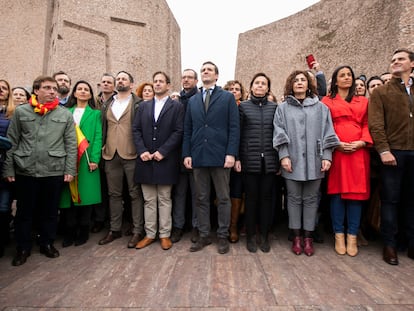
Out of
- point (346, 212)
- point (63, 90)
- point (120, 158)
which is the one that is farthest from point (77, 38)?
point (346, 212)

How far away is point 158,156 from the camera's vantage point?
2.95m

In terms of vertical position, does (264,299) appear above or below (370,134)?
below

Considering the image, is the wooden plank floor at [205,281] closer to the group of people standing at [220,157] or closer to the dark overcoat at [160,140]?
the group of people standing at [220,157]

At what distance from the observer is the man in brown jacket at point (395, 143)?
2.62 m

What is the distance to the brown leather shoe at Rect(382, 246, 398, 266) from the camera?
2.55m

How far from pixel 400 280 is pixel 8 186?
3887 mm

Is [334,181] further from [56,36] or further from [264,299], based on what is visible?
[56,36]

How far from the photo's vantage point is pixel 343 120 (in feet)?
9.53

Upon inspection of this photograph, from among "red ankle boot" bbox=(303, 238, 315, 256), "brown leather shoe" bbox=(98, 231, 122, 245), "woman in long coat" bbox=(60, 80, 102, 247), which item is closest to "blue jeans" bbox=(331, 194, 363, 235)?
"red ankle boot" bbox=(303, 238, 315, 256)

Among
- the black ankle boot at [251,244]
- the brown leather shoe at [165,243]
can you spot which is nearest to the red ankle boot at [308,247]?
the black ankle boot at [251,244]

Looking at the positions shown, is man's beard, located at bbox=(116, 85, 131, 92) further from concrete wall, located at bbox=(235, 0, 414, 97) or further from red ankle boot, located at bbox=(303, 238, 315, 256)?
concrete wall, located at bbox=(235, 0, 414, 97)

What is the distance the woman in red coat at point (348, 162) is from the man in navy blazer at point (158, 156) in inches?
69.8

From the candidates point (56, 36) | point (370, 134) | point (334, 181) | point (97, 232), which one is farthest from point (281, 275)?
point (56, 36)

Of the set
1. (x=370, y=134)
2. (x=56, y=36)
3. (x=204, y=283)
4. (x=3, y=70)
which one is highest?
(x=56, y=36)
